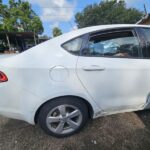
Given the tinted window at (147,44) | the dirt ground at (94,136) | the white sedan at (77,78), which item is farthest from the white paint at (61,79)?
the dirt ground at (94,136)

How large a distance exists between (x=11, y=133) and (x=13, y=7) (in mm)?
32961

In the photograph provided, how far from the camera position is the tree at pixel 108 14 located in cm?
5756

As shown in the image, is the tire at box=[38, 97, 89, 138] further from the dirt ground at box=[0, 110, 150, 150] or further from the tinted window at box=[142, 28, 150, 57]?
the tinted window at box=[142, 28, 150, 57]

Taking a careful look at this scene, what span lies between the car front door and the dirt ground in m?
0.36

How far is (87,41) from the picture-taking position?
2.73 m

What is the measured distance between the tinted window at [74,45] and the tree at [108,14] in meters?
57.7

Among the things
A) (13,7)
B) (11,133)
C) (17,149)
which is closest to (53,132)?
(17,149)

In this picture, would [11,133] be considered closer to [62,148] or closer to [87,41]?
[62,148]

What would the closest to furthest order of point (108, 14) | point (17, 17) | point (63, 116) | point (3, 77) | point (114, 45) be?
point (3, 77)
point (63, 116)
point (114, 45)
point (17, 17)
point (108, 14)

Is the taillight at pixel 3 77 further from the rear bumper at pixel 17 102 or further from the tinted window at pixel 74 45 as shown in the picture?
the tinted window at pixel 74 45

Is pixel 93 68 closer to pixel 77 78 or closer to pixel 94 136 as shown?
pixel 77 78

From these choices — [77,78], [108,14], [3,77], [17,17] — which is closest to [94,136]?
[77,78]

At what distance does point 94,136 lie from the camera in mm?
2922

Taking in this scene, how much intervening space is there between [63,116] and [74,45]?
3.25 feet
